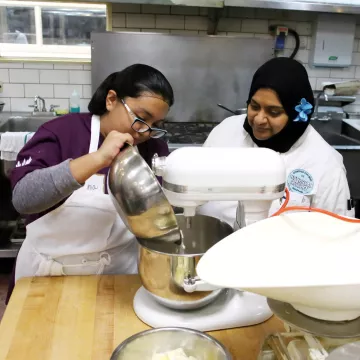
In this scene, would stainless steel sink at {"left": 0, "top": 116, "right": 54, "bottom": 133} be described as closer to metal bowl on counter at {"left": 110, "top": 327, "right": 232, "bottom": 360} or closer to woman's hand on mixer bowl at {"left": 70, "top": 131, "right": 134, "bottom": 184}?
woman's hand on mixer bowl at {"left": 70, "top": 131, "right": 134, "bottom": 184}

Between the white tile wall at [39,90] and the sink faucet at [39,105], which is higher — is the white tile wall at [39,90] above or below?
above

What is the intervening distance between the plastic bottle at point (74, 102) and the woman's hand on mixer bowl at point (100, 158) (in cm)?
212

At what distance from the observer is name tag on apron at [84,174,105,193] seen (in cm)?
145

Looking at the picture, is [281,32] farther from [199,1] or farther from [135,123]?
[135,123]

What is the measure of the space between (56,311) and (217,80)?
2.51 metres

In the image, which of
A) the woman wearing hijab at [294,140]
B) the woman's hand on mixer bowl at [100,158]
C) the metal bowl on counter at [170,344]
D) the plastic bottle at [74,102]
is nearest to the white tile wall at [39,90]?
the plastic bottle at [74,102]

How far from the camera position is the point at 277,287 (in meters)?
0.71

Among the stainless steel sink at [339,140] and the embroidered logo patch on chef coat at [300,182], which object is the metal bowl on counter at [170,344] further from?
the stainless steel sink at [339,140]

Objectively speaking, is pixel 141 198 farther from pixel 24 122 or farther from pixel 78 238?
pixel 24 122

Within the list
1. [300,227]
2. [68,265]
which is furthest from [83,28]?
[300,227]

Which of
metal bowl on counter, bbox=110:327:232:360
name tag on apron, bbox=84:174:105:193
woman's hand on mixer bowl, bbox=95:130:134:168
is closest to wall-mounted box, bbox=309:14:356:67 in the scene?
name tag on apron, bbox=84:174:105:193

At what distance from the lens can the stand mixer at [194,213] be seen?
100cm

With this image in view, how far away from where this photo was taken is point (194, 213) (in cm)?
111

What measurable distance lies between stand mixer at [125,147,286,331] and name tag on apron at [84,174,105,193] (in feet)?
1.13
